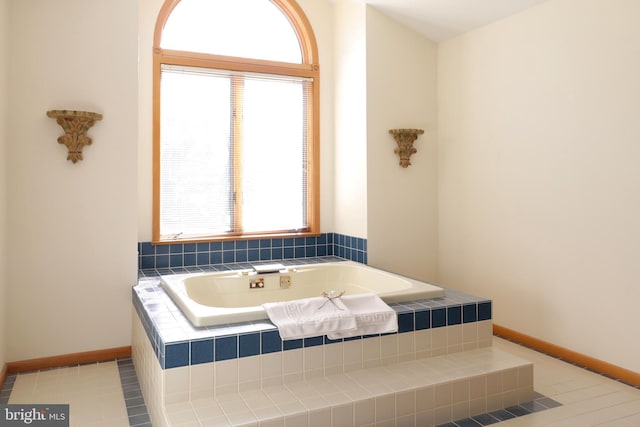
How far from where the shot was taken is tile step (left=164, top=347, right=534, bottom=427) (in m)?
2.04

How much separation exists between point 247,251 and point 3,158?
1.79 meters

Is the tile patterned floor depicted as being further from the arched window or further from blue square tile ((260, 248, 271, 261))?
blue square tile ((260, 248, 271, 261))

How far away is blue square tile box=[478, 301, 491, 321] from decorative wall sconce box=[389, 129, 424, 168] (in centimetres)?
153

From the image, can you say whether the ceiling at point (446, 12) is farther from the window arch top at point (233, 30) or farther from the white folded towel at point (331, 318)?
the white folded towel at point (331, 318)

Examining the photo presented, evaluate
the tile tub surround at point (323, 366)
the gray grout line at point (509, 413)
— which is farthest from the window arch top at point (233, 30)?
the gray grout line at point (509, 413)

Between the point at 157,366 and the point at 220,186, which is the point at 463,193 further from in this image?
the point at 157,366

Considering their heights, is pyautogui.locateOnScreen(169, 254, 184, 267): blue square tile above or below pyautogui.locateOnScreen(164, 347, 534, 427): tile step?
above

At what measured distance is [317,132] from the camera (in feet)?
14.0

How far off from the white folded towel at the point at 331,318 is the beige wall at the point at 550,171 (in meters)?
1.31

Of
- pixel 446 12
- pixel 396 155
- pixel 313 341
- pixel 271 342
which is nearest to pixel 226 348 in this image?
pixel 271 342

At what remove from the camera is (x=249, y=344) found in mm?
2281

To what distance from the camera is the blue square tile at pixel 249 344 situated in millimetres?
2266

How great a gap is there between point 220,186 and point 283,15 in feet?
4.98

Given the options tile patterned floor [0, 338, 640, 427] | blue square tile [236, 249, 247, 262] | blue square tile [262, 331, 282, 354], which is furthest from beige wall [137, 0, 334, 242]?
blue square tile [262, 331, 282, 354]
